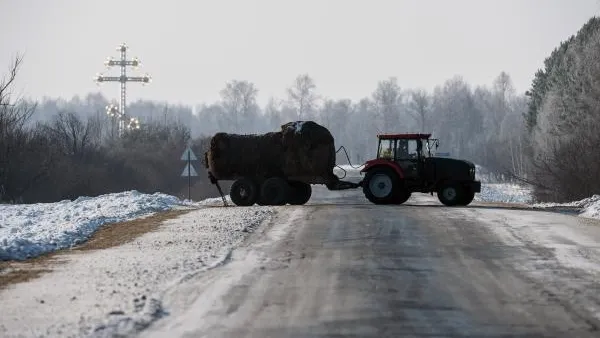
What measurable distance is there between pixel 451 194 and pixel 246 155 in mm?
6806

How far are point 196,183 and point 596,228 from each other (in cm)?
4698

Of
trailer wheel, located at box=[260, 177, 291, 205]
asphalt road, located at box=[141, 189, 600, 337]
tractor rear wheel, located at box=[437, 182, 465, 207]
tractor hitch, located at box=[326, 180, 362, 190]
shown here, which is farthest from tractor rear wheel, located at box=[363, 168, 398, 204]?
asphalt road, located at box=[141, 189, 600, 337]

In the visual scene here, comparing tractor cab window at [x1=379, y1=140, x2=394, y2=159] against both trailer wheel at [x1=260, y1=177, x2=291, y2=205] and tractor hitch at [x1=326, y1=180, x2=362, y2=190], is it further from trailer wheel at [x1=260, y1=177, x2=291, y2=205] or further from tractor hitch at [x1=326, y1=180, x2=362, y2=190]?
trailer wheel at [x1=260, y1=177, x2=291, y2=205]

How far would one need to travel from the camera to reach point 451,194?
2795 centimetres

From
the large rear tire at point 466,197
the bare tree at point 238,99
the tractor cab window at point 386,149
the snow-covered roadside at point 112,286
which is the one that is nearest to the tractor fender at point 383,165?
the tractor cab window at point 386,149

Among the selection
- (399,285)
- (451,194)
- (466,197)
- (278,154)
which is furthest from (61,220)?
(399,285)

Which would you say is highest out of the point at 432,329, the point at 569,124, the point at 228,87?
the point at 228,87

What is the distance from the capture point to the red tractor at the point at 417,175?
91.2ft

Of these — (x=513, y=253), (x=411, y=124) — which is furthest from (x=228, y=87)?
(x=513, y=253)

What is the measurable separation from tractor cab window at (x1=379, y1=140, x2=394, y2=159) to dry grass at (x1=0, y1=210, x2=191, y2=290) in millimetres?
7005

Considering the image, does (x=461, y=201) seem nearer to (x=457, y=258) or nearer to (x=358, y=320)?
(x=457, y=258)

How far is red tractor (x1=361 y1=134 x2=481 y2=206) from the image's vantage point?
27.8 metres

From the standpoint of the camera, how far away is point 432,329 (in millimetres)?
9008

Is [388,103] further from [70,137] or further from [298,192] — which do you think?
[298,192]
